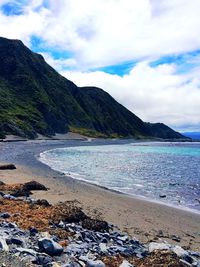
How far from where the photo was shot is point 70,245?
1315cm

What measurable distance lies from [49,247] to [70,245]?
A: 138 centimetres

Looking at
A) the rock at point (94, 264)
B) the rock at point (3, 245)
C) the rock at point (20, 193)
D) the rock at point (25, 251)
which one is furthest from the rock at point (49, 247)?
the rock at point (20, 193)

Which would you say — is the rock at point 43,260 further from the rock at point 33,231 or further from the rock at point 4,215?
the rock at point 4,215

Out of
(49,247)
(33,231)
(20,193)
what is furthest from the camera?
(20,193)

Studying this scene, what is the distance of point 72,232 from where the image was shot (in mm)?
15102

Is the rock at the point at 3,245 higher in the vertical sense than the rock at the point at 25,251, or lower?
higher

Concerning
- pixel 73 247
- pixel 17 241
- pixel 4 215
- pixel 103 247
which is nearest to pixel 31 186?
pixel 4 215

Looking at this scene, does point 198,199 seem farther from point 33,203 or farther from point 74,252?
point 74,252

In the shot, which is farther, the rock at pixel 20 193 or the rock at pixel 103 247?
the rock at pixel 20 193

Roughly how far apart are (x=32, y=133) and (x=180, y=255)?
16652cm

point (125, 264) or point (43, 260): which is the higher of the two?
point (43, 260)

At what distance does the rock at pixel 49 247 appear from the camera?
1187cm

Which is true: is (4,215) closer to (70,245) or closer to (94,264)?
(70,245)

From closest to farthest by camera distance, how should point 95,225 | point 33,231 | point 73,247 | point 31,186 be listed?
point 73,247 → point 33,231 → point 95,225 → point 31,186
